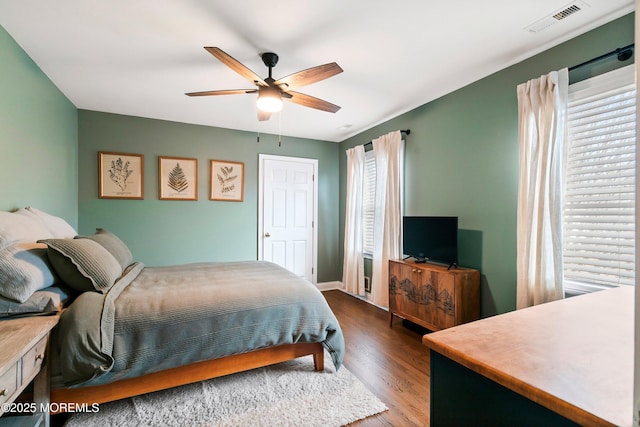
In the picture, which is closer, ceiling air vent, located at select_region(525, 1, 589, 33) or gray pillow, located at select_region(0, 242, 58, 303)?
gray pillow, located at select_region(0, 242, 58, 303)

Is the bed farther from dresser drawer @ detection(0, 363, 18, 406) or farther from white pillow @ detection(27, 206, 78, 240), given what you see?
dresser drawer @ detection(0, 363, 18, 406)

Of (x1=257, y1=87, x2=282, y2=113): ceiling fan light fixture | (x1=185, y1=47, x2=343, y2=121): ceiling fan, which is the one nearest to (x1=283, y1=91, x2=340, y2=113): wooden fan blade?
(x1=185, y1=47, x2=343, y2=121): ceiling fan

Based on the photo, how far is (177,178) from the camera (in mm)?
4102

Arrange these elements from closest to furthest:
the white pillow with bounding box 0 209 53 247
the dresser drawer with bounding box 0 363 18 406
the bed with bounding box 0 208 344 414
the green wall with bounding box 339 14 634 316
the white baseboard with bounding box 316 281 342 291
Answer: the dresser drawer with bounding box 0 363 18 406, the bed with bounding box 0 208 344 414, the white pillow with bounding box 0 209 53 247, the green wall with bounding box 339 14 634 316, the white baseboard with bounding box 316 281 342 291

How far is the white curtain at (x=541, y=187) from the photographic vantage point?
2.12 meters

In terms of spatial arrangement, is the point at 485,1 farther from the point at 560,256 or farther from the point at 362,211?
the point at 362,211

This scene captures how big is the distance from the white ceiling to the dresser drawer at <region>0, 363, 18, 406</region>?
6.70ft

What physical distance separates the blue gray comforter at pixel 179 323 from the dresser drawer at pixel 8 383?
1.16 ft

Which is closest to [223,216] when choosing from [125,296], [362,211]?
[362,211]

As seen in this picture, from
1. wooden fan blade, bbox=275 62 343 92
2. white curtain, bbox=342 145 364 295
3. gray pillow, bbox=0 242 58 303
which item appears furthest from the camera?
white curtain, bbox=342 145 364 295

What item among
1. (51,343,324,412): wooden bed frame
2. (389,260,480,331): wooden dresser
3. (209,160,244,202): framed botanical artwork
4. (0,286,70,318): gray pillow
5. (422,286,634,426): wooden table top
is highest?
(209,160,244,202): framed botanical artwork

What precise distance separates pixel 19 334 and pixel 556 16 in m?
3.46

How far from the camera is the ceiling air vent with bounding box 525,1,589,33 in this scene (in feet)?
5.97

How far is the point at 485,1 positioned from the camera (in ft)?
5.87
